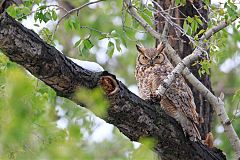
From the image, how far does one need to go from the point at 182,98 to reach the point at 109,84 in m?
1.17

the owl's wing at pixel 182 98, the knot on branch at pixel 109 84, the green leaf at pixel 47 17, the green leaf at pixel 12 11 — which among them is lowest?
the knot on branch at pixel 109 84

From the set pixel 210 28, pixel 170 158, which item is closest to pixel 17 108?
pixel 170 158

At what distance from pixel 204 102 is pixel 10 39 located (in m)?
2.24

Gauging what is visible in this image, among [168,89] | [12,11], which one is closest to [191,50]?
[168,89]

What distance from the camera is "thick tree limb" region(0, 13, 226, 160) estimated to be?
2316 mm

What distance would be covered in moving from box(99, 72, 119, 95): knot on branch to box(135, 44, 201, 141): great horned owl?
661mm

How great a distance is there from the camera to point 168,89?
12.3 ft

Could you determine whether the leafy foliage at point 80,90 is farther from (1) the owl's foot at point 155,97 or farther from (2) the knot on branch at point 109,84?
(1) the owl's foot at point 155,97

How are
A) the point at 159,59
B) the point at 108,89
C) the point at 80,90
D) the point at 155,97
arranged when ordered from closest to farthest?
the point at 80,90 → the point at 108,89 → the point at 155,97 → the point at 159,59

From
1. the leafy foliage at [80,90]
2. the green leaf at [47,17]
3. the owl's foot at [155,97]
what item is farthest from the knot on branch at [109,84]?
the green leaf at [47,17]

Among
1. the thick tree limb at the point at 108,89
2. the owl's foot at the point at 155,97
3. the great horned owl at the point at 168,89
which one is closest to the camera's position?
the thick tree limb at the point at 108,89

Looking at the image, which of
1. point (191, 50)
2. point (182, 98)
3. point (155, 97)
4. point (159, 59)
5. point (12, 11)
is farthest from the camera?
point (191, 50)

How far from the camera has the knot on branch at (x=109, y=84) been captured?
2631mm

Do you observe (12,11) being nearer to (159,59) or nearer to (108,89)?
(108,89)
